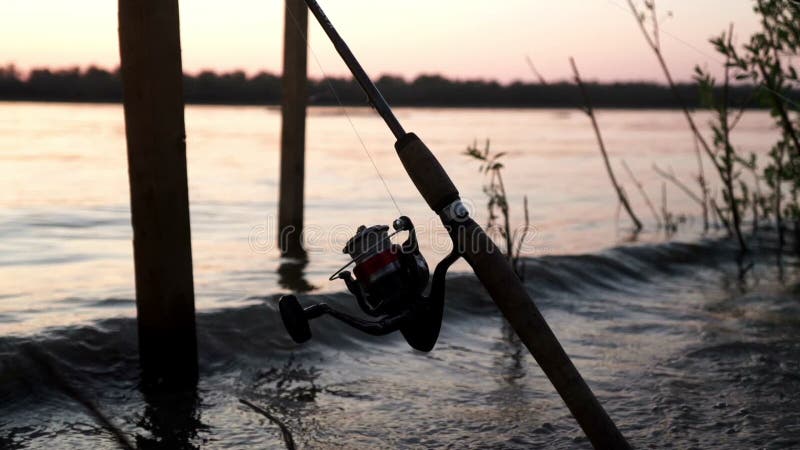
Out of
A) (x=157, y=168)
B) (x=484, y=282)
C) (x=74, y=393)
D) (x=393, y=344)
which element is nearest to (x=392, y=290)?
(x=484, y=282)

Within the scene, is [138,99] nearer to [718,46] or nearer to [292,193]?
[718,46]

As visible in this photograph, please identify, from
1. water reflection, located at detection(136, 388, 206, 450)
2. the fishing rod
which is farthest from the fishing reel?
water reflection, located at detection(136, 388, 206, 450)

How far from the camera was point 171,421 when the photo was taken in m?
4.12

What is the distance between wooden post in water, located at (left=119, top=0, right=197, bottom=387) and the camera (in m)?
4.00

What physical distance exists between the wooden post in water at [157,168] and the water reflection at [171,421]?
21cm

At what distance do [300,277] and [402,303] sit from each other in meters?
4.89

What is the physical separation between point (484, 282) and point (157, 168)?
1798 mm

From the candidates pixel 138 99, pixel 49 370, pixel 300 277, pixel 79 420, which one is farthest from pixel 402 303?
pixel 300 277

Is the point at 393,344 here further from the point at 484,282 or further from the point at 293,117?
the point at 293,117

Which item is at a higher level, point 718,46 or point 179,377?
point 718,46

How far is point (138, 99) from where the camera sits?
4.02 metres

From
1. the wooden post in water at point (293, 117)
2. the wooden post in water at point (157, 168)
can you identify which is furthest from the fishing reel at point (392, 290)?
the wooden post in water at point (293, 117)

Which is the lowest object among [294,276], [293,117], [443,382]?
[443,382]

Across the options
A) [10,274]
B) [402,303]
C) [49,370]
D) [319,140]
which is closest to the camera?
[402,303]
